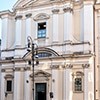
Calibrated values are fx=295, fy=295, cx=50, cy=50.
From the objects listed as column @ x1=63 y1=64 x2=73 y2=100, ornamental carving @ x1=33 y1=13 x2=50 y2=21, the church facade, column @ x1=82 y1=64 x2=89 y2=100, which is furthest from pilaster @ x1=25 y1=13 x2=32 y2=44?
column @ x1=82 y1=64 x2=89 y2=100

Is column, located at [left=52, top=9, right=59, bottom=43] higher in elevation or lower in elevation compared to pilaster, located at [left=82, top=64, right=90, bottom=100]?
higher

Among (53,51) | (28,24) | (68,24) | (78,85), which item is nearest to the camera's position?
(78,85)

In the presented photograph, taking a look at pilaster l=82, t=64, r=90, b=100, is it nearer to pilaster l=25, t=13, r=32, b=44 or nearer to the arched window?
the arched window

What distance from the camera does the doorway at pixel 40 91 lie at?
31.0 m

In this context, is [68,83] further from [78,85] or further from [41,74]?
[41,74]

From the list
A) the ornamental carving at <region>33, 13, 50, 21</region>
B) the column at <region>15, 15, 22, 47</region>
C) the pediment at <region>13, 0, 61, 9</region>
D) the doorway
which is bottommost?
the doorway

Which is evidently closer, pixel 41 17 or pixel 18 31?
pixel 41 17

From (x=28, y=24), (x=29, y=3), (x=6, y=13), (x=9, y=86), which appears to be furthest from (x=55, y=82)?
(x=6, y=13)

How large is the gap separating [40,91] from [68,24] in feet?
25.1

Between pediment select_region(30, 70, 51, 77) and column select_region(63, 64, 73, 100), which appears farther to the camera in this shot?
pediment select_region(30, 70, 51, 77)

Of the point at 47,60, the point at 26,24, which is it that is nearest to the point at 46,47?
the point at 47,60

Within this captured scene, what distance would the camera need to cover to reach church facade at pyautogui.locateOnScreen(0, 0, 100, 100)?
2944cm

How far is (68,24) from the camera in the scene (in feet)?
101

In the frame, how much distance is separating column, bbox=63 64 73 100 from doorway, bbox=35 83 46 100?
2.57 meters
